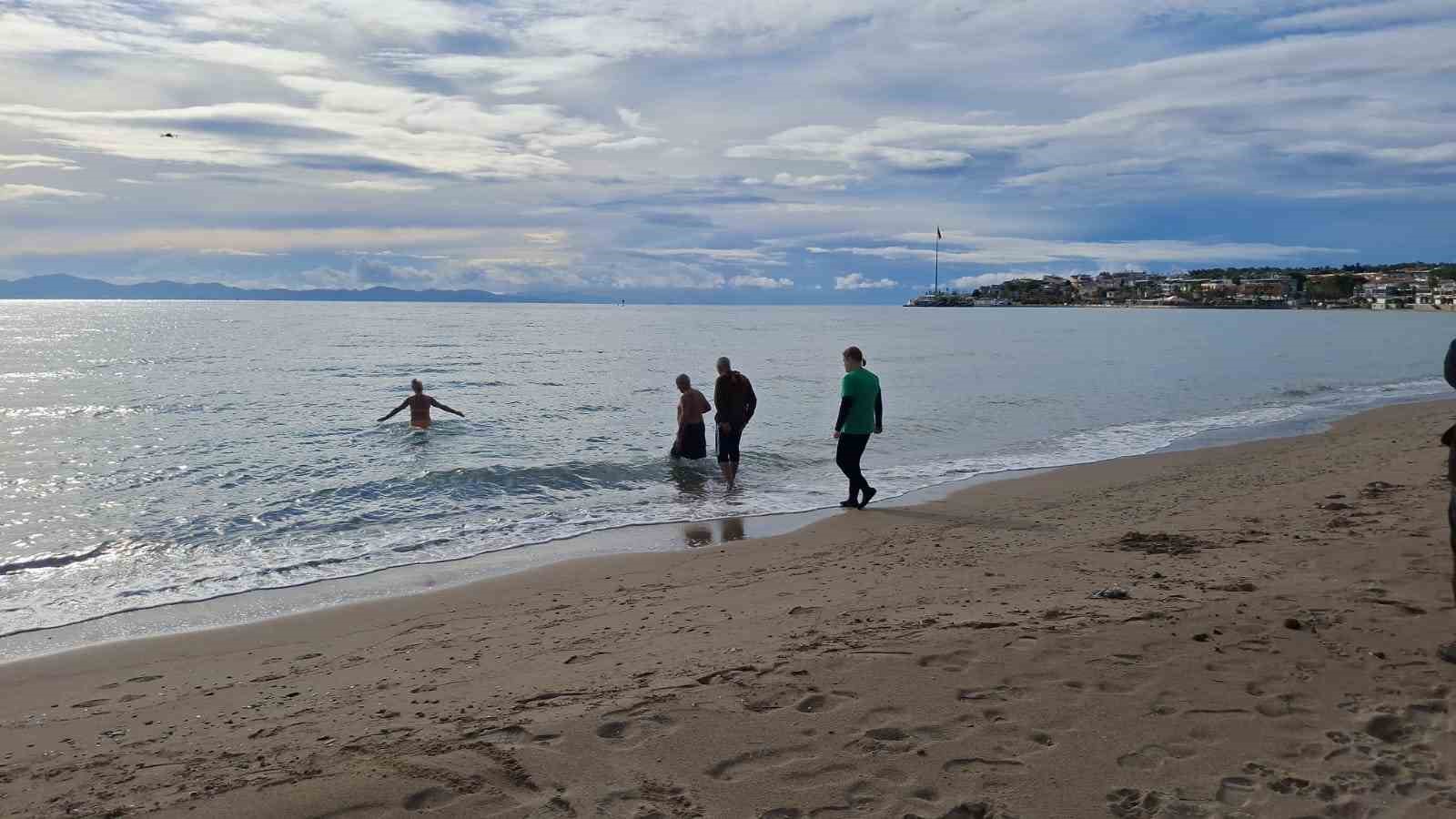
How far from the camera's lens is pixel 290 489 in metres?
12.5

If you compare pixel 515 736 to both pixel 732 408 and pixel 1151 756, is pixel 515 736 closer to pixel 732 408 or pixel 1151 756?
pixel 1151 756

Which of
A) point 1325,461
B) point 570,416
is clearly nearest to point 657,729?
point 1325,461

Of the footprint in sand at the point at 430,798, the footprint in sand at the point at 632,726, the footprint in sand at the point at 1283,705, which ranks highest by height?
the footprint in sand at the point at 632,726

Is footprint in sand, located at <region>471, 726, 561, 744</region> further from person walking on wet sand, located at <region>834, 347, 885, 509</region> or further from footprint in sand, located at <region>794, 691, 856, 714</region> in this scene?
person walking on wet sand, located at <region>834, 347, 885, 509</region>

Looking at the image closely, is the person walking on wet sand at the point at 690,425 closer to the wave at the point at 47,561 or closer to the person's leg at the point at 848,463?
→ the person's leg at the point at 848,463

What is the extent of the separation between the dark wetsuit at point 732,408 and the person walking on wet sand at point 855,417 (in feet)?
6.62

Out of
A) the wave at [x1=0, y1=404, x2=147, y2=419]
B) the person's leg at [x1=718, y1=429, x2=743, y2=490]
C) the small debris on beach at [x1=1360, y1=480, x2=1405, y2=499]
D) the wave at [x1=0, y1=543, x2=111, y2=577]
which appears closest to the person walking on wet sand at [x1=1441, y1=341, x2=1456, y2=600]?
the small debris on beach at [x1=1360, y1=480, x2=1405, y2=499]

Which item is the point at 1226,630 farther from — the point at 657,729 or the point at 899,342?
the point at 899,342

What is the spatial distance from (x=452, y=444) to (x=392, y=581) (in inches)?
341

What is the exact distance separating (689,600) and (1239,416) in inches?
775

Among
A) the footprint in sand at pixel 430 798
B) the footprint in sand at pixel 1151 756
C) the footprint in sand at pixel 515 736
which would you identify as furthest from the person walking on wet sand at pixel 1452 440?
the footprint in sand at pixel 430 798

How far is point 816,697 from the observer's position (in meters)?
4.25

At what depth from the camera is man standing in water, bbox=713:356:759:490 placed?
41.8ft

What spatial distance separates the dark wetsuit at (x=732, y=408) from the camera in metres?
12.7
